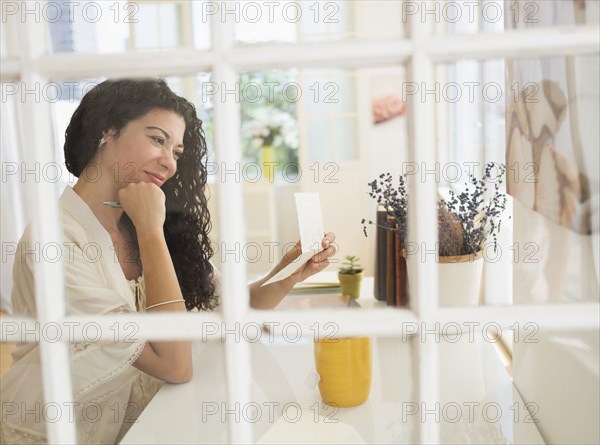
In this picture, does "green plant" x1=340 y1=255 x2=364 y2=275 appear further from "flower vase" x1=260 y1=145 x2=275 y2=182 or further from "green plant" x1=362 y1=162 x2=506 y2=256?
"flower vase" x1=260 y1=145 x2=275 y2=182

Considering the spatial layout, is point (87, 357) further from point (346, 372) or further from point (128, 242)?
point (346, 372)

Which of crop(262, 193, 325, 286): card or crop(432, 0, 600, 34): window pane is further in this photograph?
crop(262, 193, 325, 286): card

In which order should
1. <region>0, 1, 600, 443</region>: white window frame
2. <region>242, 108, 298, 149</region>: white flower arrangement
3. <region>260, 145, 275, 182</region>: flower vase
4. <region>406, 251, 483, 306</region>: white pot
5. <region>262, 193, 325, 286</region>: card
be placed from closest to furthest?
<region>0, 1, 600, 443</region>: white window frame, <region>406, 251, 483, 306</region>: white pot, <region>262, 193, 325, 286</region>: card, <region>260, 145, 275, 182</region>: flower vase, <region>242, 108, 298, 149</region>: white flower arrangement

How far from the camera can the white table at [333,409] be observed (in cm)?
74

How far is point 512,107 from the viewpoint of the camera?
0.74m

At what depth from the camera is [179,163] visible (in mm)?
768

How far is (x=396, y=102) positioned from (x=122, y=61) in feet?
12.5

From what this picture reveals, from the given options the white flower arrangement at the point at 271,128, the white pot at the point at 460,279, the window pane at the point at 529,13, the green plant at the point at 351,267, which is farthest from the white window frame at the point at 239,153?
the white flower arrangement at the point at 271,128

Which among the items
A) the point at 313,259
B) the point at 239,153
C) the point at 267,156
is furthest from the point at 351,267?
the point at 267,156

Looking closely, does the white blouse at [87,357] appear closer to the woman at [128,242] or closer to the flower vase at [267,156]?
the woman at [128,242]

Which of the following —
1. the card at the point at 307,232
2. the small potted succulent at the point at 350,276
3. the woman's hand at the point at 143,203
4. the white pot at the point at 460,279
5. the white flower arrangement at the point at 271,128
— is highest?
the white flower arrangement at the point at 271,128

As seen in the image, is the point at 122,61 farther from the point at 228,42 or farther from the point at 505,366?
the point at 505,366

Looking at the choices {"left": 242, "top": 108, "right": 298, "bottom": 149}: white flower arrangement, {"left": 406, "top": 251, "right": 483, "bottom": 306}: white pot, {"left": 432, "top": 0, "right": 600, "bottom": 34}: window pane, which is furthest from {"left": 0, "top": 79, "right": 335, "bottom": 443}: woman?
{"left": 242, "top": 108, "right": 298, "bottom": 149}: white flower arrangement

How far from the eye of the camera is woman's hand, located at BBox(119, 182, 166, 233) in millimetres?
740
